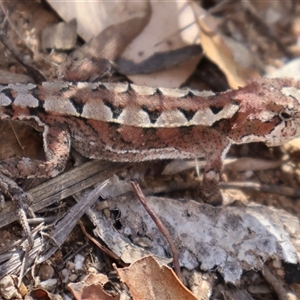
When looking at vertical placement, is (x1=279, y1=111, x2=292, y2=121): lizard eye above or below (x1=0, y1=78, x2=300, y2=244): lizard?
below

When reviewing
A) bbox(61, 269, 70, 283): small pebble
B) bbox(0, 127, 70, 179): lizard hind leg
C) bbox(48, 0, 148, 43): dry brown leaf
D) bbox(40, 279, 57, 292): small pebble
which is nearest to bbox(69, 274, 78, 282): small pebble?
bbox(61, 269, 70, 283): small pebble

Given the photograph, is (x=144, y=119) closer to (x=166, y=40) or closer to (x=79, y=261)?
(x=166, y=40)

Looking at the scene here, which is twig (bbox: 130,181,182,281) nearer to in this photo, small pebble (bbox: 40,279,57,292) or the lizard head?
small pebble (bbox: 40,279,57,292)

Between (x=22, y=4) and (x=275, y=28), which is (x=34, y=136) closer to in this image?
(x=22, y=4)

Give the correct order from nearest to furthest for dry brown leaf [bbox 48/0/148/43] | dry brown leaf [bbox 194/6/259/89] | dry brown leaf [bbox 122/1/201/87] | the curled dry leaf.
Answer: the curled dry leaf, dry brown leaf [bbox 48/0/148/43], dry brown leaf [bbox 122/1/201/87], dry brown leaf [bbox 194/6/259/89]

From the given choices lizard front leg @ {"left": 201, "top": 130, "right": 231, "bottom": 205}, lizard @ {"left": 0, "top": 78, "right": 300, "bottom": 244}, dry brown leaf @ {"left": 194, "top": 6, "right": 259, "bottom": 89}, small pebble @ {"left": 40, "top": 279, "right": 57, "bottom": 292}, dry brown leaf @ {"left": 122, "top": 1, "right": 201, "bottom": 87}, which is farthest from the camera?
dry brown leaf @ {"left": 194, "top": 6, "right": 259, "bottom": 89}

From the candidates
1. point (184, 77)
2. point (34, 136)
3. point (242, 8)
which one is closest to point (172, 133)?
point (184, 77)

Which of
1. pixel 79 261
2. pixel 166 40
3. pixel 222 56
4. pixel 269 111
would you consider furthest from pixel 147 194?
pixel 222 56
